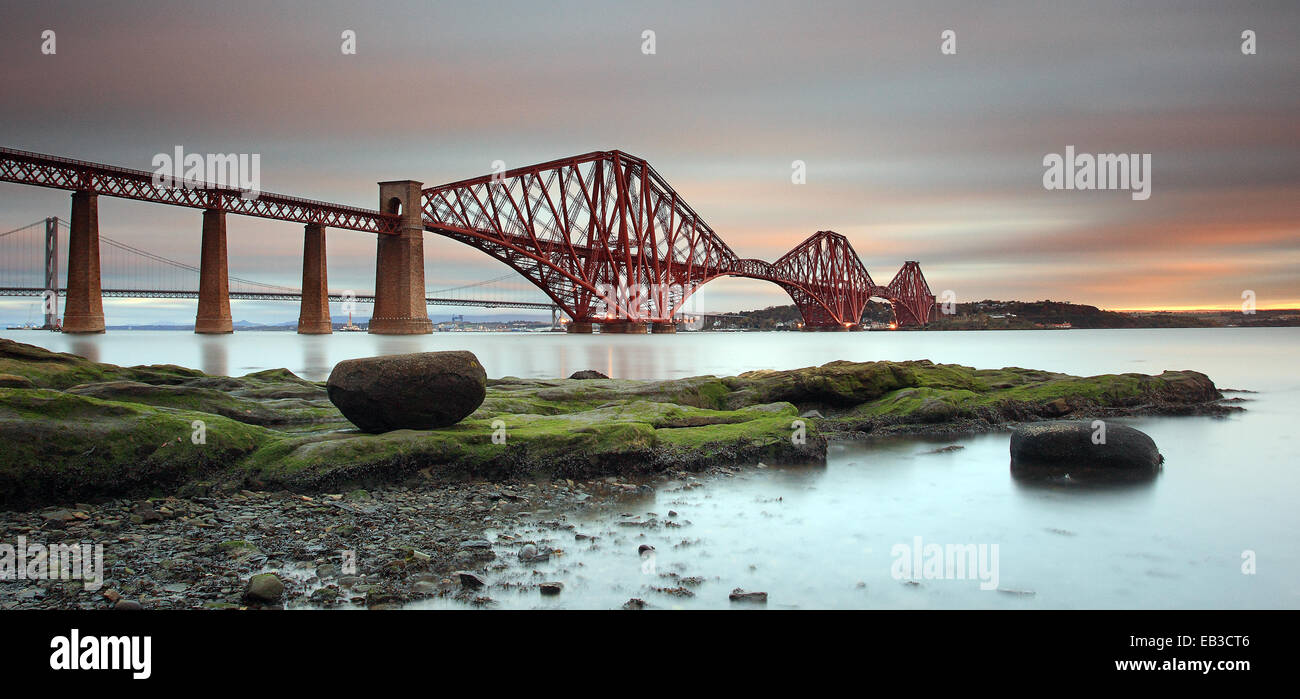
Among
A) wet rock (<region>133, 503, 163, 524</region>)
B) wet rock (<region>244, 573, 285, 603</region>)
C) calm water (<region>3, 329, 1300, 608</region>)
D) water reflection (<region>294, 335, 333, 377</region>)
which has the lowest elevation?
calm water (<region>3, 329, 1300, 608</region>)

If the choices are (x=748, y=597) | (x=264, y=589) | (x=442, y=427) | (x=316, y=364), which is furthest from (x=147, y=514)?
(x=316, y=364)

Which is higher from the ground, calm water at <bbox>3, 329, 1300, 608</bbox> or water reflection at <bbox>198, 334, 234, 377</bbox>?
water reflection at <bbox>198, 334, 234, 377</bbox>

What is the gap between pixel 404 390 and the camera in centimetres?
865

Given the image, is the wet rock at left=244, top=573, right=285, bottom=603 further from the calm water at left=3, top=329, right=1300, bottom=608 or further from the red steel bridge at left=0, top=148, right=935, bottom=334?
the red steel bridge at left=0, top=148, right=935, bottom=334

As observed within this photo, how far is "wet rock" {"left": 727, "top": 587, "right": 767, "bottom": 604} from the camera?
190 inches

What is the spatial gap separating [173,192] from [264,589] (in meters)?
62.1

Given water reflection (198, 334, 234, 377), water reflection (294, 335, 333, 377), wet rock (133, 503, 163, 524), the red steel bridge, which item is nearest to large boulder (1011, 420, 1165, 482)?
wet rock (133, 503, 163, 524)

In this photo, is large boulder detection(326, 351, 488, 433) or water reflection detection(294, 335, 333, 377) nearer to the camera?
large boulder detection(326, 351, 488, 433)

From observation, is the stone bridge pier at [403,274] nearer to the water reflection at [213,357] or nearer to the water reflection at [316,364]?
the water reflection at [213,357]

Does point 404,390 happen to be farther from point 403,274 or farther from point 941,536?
point 403,274

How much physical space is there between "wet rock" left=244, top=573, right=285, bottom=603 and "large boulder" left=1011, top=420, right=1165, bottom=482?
8764 millimetres
